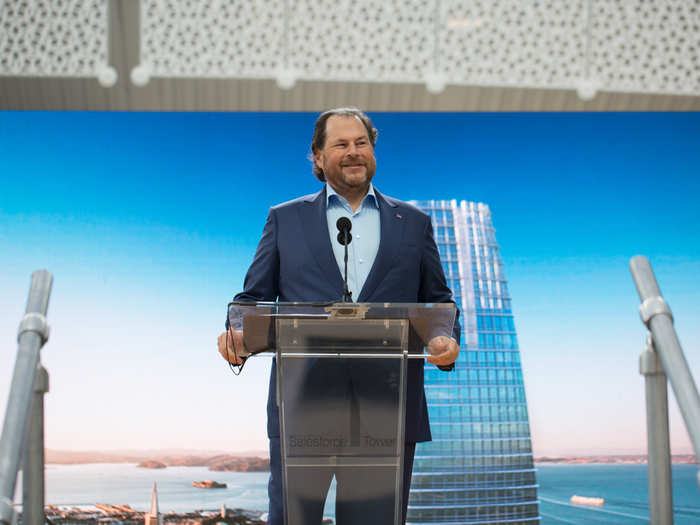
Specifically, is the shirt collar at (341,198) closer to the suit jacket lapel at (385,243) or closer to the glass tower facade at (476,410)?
the suit jacket lapel at (385,243)

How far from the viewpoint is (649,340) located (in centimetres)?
158

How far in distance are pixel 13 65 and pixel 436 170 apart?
7814 millimetres

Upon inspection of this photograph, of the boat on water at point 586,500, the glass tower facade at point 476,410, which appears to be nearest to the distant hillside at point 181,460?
the boat on water at point 586,500

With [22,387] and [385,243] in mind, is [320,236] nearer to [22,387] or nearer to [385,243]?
[385,243]

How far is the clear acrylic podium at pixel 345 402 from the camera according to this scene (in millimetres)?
1572

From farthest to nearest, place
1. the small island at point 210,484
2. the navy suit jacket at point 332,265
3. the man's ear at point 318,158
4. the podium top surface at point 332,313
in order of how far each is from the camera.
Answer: the small island at point 210,484
the man's ear at point 318,158
the navy suit jacket at point 332,265
the podium top surface at point 332,313

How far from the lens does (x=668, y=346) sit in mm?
1469

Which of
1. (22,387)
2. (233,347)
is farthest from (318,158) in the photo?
(22,387)

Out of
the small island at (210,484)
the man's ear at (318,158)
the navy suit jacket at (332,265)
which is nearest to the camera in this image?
the navy suit jacket at (332,265)

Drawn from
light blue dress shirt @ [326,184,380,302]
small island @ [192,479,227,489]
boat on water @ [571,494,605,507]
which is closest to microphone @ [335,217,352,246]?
light blue dress shirt @ [326,184,380,302]

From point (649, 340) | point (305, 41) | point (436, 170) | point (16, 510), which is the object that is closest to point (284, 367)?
point (16, 510)

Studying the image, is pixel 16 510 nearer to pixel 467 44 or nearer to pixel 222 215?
pixel 467 44

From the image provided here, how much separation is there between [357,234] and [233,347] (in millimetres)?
485

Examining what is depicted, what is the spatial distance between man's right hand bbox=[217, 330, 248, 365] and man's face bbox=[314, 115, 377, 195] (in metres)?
0.54
